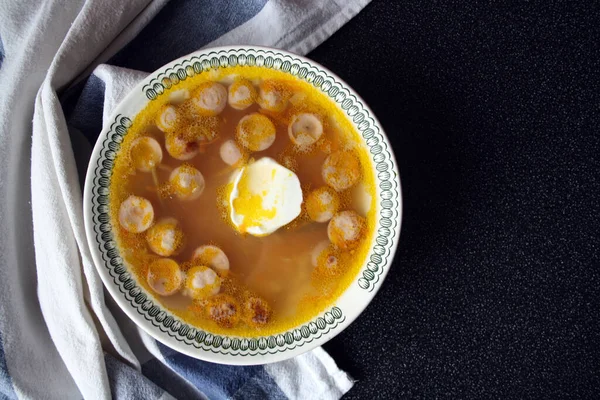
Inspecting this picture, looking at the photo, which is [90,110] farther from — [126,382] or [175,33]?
[126,382]

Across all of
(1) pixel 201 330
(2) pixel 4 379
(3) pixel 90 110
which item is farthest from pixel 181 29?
(2) pixel 4 379

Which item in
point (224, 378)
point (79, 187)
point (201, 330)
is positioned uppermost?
point (79, 187)

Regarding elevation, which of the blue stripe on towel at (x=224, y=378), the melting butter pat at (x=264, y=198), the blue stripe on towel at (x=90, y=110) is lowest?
the blue stripe on towel at (x=224, y=378)

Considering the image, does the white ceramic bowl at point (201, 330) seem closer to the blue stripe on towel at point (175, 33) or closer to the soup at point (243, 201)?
the soup at point (243, 201)

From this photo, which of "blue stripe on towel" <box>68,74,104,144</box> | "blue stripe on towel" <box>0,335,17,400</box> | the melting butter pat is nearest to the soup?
the melting butter pat

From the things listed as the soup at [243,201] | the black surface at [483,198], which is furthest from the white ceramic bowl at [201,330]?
the black surface at [483,198]

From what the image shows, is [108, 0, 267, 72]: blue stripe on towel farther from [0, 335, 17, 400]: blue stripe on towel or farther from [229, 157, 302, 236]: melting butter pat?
[0, 335, 17, 400]: blue stripe on towel
